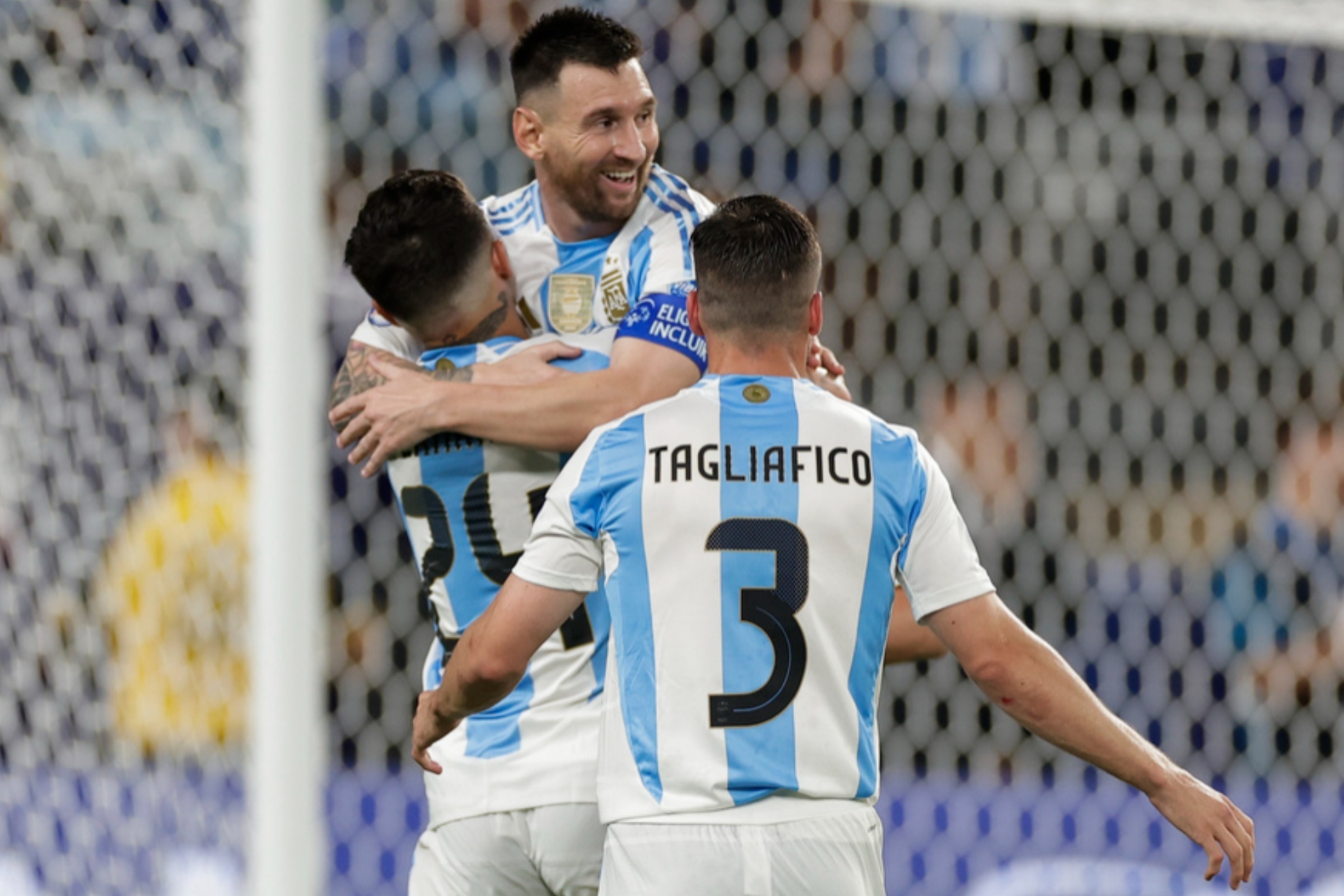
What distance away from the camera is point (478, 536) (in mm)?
2279

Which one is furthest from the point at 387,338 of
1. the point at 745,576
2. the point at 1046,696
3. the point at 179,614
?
the point at 179,614

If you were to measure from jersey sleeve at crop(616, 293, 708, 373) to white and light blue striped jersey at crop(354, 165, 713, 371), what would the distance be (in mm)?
77

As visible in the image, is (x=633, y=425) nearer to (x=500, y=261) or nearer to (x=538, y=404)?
(x=538, y=404)

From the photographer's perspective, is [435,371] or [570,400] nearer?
[570,400]

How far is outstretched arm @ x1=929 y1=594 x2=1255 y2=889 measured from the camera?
186 cm

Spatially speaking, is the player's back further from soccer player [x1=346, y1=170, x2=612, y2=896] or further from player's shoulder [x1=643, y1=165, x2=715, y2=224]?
player's shoulder [x1=643, y1=165, x2=715, y2=224]

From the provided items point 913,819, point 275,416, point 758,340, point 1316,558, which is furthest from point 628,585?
point 1316,558

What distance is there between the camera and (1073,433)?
18.9ft

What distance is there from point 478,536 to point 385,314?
0.35m

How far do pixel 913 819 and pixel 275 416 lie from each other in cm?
186

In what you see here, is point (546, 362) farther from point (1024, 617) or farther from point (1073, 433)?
point (1073, 433)

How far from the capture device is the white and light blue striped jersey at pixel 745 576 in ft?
6.08

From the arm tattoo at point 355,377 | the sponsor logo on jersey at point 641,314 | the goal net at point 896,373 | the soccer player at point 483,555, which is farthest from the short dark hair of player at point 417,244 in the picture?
the goal net at point 896,373

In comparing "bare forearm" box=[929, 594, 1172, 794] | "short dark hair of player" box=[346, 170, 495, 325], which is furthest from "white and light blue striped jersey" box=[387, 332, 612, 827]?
"bare forearm" box=[929, 594, 1172, 794]
